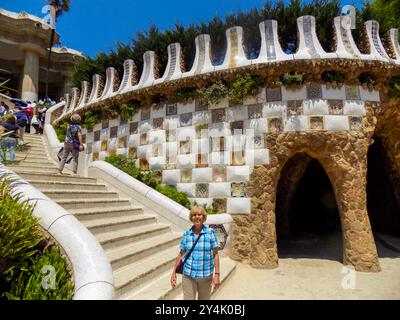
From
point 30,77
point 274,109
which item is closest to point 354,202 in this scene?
point 274,109

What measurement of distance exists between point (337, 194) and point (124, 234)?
517 centimetres

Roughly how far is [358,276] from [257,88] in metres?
4.97

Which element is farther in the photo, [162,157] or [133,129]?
[133,129]

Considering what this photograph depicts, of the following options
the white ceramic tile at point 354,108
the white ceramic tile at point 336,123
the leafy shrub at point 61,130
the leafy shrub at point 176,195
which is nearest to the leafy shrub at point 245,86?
the white ceramic tile at point 336,123

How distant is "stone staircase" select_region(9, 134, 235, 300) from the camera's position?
14.0ft

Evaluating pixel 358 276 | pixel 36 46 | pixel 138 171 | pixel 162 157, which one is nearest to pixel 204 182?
pixel 162 157

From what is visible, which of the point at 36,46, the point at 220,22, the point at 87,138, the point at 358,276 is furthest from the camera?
the point at 36,46

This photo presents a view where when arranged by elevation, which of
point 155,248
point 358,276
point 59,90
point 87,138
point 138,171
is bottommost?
point 358,276

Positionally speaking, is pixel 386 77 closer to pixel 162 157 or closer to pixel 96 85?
pixel 162 157

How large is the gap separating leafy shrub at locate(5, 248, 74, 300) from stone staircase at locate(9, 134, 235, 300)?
691mm

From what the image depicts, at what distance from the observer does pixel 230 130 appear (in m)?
7.84

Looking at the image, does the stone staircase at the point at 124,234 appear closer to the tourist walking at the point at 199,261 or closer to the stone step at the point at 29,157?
the stone step at the point at 29,157

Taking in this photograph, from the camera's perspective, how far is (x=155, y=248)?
5578 mm

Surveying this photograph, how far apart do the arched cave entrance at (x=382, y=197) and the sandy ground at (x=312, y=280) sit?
91.3 inches
